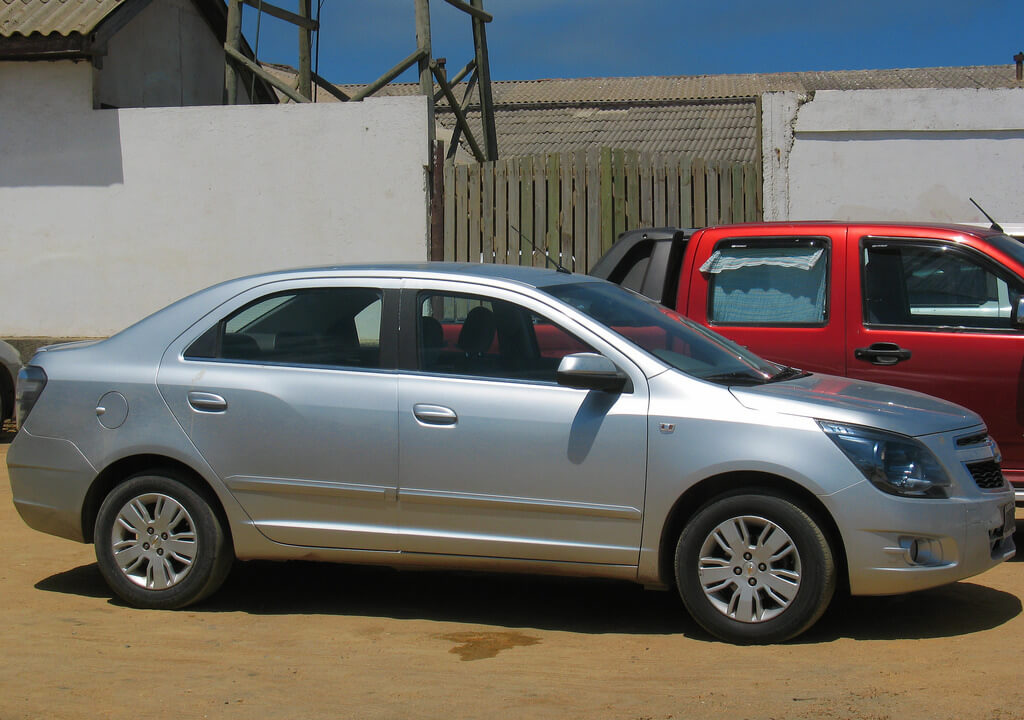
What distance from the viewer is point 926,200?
39.2ft

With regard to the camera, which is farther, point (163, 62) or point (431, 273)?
point (163, 62)

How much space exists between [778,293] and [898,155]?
5.55 meters

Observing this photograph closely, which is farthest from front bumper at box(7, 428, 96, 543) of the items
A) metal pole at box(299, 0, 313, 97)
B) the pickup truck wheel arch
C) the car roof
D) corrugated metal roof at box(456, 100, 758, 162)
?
corrugated metal roof at box(456, 100, 758, 162)

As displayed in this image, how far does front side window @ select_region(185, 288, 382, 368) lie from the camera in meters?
5.87

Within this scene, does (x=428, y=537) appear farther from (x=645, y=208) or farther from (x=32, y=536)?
(x=645, y=208)

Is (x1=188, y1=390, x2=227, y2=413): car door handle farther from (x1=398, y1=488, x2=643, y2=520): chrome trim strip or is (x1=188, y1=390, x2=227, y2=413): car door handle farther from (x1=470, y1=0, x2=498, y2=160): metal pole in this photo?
(x1=470, y1=0, x2=498, y2=160): metal pole

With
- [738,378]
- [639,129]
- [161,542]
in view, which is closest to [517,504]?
[738,378]

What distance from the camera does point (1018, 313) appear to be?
6500mm

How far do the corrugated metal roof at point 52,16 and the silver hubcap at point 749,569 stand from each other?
35.2 feet

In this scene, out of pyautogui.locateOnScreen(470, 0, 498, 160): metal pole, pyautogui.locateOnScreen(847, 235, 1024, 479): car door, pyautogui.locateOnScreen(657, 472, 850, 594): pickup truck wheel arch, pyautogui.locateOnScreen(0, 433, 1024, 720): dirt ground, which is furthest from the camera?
pyautogui.locateOnScreen(470, 0, 498, 160): metal pole

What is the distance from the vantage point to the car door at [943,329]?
664cm

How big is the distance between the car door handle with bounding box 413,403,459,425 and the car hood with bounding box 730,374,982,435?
124cm

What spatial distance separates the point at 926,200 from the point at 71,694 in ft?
31.6

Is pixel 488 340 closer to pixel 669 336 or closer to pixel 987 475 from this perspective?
pixel 669 336
